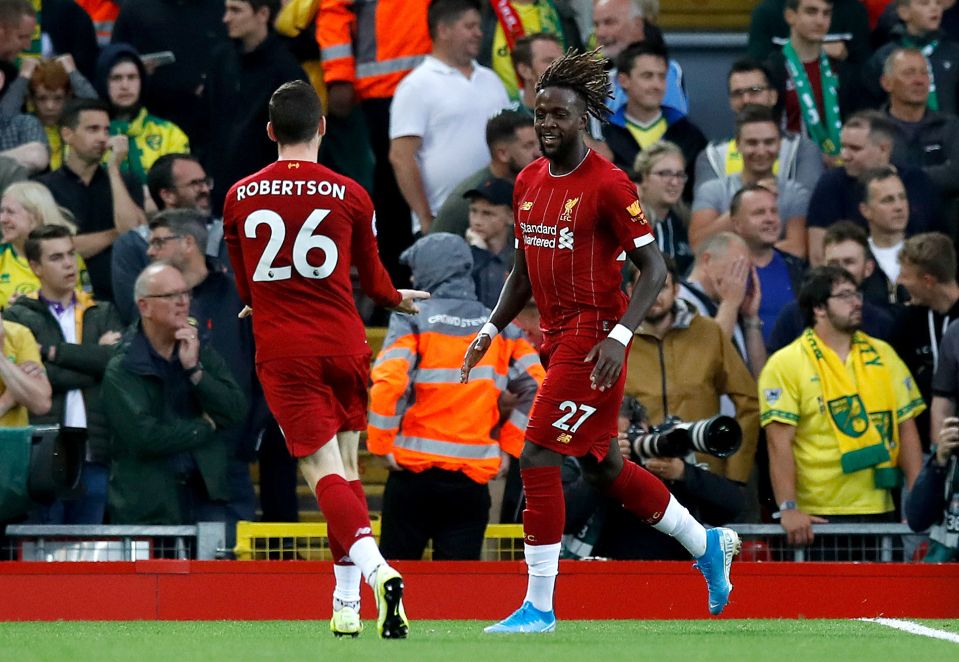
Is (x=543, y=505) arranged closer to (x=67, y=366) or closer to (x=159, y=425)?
(x=159, y=425)

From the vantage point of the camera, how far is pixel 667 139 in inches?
519

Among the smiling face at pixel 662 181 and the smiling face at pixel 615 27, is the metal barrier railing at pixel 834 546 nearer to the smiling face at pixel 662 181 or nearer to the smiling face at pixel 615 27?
the smiling face at pixel 662 181

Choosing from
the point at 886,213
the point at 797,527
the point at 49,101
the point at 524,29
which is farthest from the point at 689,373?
the point at 49,101

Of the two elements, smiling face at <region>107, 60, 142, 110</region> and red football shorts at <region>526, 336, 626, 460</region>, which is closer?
red football shorts at <region>526, 336, 626, 460</region>

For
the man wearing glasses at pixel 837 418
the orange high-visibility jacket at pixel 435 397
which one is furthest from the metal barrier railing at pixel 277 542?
the orange high-visibility jacket at pixel 435 397

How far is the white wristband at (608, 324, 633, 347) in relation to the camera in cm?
745

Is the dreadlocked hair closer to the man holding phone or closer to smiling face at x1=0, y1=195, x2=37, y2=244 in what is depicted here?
smiling face at x1=0, y1=195, x2=37, y2=244

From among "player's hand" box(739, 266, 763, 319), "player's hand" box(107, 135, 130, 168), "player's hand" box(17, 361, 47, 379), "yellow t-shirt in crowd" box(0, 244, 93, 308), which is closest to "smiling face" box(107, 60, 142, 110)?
"player's hand" box(107, 135, 130, 168)

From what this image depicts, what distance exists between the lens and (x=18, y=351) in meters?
10.4

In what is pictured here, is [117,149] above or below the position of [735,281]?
above

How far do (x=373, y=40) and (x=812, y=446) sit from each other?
4575mm

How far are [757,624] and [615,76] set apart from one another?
18.2 feet

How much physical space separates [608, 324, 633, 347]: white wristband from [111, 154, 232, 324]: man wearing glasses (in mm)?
4315

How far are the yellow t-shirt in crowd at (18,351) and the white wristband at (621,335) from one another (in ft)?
13.5
